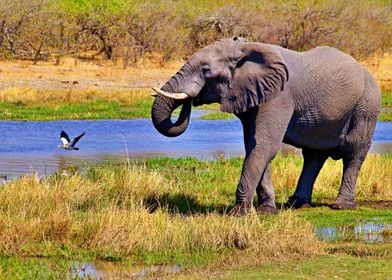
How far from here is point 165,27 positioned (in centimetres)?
4556

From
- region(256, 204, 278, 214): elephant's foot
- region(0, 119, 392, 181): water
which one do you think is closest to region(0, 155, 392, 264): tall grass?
region(256, 204, 278, 214): elephant's foot

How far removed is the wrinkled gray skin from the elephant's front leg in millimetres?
12

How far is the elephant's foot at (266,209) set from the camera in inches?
514

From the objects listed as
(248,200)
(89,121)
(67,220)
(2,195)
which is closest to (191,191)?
(248,200)

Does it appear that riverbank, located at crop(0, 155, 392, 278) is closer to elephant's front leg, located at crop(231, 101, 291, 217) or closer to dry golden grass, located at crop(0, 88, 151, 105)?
elephant's front leg, located at crop(231, 101, 291, 217)

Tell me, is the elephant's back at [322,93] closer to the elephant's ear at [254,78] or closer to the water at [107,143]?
the elephant's ear at [254,78]

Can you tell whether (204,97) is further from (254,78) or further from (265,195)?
(265,195)

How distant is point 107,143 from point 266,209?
11.1 meters

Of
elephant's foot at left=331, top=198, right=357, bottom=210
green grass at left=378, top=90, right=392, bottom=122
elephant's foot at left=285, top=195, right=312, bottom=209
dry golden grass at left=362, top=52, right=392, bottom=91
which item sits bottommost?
green grass at left=378, top=90, right=392, bottom=122

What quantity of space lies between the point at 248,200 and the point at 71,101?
1915 cm

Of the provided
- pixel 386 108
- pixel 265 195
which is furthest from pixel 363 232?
pixel 386 108

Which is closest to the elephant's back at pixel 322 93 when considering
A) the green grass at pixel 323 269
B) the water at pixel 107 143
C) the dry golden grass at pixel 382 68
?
the green grass at pixel 323 269

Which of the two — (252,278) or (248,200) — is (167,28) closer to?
(248,200)

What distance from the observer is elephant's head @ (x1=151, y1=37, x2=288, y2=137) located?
40.3ft
